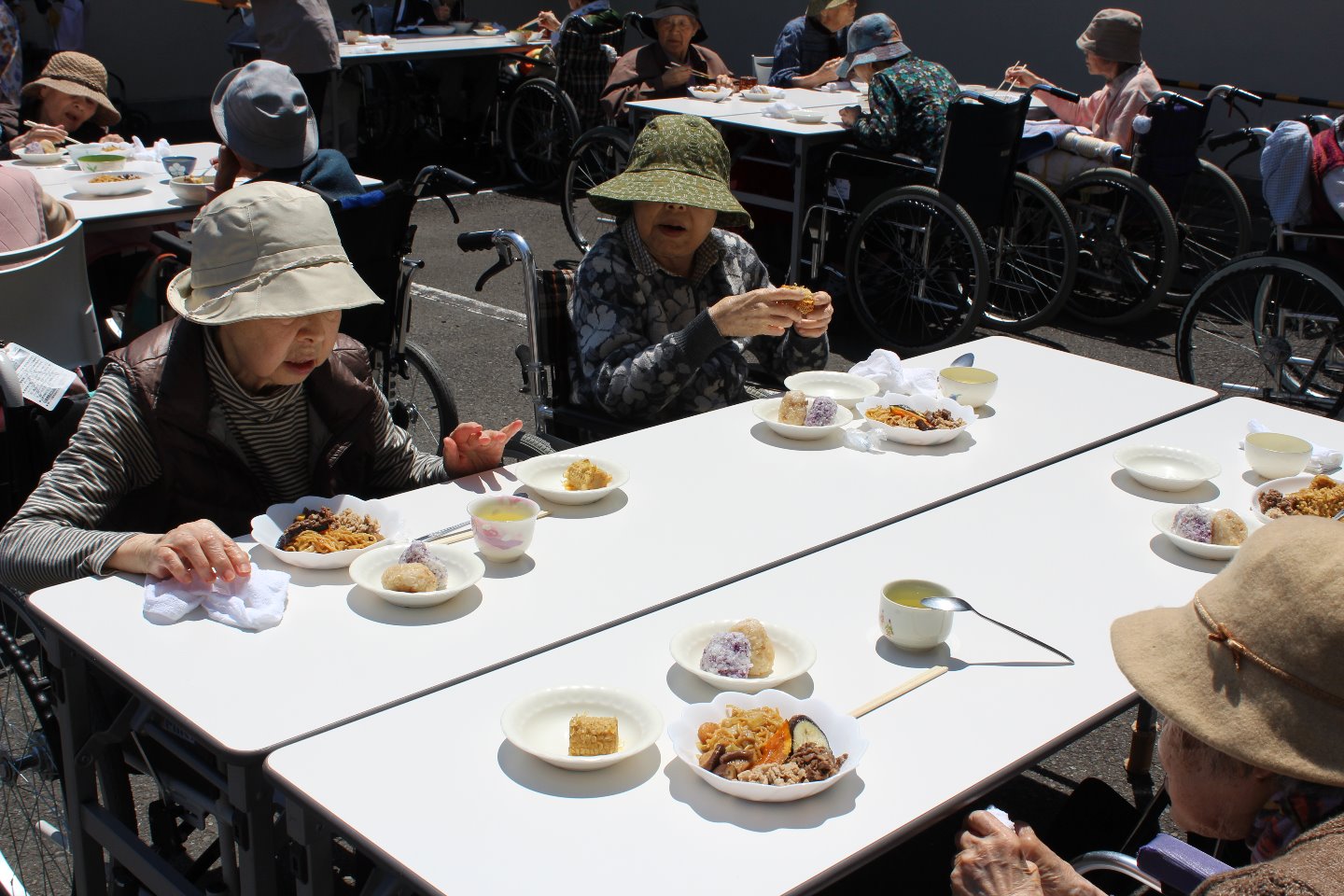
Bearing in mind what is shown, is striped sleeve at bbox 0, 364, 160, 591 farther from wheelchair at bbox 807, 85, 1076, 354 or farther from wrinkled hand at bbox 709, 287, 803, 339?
wheelchair at bbox 807, 85, 1076, 354

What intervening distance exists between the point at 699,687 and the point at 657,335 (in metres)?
1.38

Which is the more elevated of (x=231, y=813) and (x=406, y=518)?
(x=406, y=518)

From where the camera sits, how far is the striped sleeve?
5.88 feet

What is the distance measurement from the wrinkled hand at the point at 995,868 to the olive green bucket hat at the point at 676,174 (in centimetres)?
166

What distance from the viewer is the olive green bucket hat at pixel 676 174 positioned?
270 centimetres

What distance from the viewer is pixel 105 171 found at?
4.45 m

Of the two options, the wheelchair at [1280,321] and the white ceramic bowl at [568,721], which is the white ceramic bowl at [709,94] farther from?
the white ceramic bowl at [568,721]

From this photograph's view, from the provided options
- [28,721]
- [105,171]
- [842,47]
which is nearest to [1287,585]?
[28,721]

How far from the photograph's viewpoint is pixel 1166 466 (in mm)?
2367

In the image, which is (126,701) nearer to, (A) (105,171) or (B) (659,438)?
(B) (659,438)

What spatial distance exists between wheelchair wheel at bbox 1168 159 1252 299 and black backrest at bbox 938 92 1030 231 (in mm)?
936

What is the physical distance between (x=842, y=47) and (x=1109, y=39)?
2.21 metres

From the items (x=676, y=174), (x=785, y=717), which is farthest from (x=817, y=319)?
(x=785, y=717)

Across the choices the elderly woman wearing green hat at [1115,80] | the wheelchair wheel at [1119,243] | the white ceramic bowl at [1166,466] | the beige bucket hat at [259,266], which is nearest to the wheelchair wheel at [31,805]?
the beige bucket hat at [259,266]
